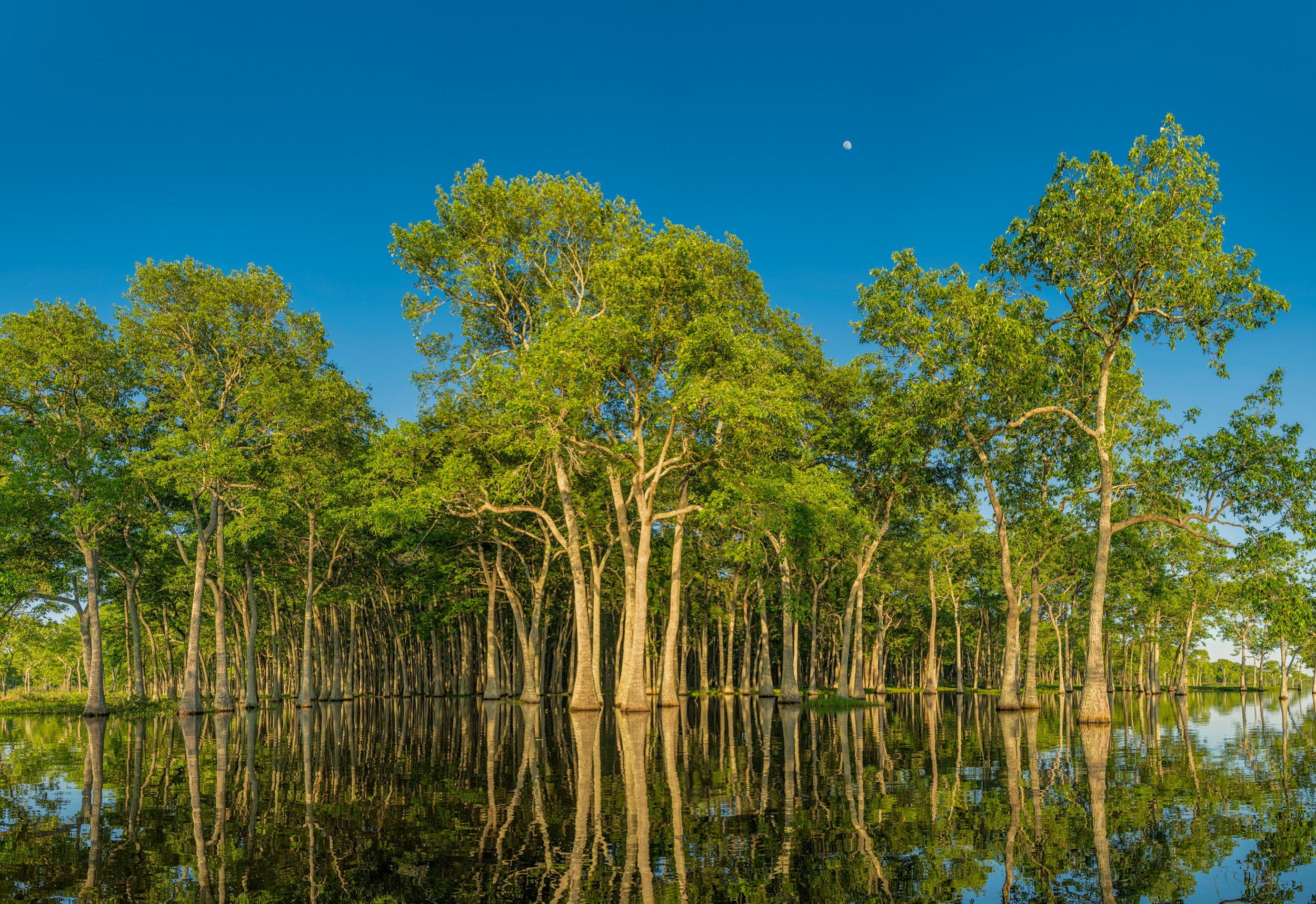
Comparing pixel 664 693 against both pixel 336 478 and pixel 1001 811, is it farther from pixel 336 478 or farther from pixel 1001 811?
pixel 1001 811

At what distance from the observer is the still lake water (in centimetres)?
803

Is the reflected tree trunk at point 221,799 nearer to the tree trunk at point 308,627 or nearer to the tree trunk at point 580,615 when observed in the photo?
the tree trunk at point 580,615

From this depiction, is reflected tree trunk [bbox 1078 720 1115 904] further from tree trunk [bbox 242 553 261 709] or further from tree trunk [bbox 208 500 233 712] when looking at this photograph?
tree trunk [bbox 242 553 261 709]

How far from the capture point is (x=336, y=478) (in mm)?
46719

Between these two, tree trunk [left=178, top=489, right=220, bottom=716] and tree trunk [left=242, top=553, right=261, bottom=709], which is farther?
tree trunk [left=242, top=553, right=261, bottom=709]

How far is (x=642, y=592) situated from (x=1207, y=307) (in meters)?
23.6

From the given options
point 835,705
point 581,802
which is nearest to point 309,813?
point 581,802

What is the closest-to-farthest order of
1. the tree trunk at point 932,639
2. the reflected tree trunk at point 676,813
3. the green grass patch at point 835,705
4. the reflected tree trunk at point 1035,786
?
the reflected tree trunk at point 676,813
the reflected tree trunk at point 1035,786
the green grass patch at point 835,705
the tree trunk at point 932,639

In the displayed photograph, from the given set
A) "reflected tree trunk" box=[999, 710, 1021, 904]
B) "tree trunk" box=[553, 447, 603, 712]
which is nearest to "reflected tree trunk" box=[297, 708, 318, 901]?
"reflected tree trunk" box=[999, 710, 1021, 904]

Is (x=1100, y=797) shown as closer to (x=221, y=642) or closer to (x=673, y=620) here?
(x=673, y=620)

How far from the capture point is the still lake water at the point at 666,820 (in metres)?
8.03

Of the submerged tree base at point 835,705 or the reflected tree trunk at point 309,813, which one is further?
the submerged tree base at point 835,705

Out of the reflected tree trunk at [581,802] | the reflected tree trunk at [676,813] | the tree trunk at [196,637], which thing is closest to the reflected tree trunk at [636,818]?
the reflected tree trunk at [676,813]

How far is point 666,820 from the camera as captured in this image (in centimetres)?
1129
